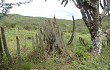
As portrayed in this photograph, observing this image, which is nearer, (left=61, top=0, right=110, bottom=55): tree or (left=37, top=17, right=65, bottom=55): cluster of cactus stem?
(left=37, top=17, right=65, bottom=55): cluster of cactus stem

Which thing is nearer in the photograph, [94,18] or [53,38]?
[53,38]

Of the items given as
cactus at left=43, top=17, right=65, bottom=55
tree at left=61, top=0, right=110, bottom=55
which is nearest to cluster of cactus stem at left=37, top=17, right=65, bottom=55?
cactus at left=43, top=17, right=65, bottom=55

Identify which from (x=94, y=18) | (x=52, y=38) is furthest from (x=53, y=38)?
(x=94, y=18)

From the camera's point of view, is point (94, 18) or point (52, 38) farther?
point (94, 18)

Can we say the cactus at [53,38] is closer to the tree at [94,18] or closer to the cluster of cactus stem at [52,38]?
the cluster of cactus stem at [52,38]

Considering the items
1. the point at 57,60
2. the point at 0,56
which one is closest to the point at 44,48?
the point at 57,60

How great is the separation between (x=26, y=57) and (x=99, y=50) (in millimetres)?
4130

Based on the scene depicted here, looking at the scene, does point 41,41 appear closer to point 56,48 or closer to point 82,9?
point 56,48

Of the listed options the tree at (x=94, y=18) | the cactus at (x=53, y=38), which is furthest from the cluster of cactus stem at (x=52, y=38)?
the tree at (x=94, y=18)

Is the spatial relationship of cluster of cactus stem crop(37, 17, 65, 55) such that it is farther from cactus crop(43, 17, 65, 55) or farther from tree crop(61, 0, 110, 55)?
tree crop(61, 0, 110, 55)

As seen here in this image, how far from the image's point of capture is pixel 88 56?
14.4m

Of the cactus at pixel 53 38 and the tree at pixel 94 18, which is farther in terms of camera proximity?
the tree at pixel 94 18

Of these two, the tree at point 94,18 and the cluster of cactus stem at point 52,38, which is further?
the tree at point 94,18

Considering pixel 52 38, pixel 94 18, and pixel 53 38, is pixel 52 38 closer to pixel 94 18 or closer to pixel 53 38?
pixel 53 38
